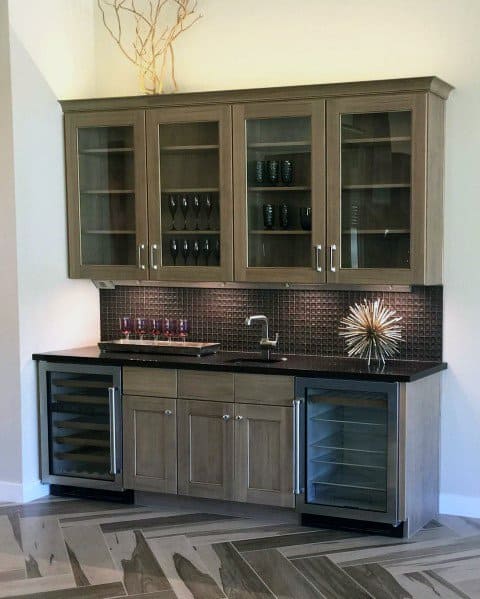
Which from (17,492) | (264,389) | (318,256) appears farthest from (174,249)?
(17,492)

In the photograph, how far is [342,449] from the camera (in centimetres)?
496

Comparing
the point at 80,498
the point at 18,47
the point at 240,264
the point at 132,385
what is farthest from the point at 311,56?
the point at 80,498

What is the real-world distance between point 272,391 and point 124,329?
4.49 ft

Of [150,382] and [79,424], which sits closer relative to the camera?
[150,382]

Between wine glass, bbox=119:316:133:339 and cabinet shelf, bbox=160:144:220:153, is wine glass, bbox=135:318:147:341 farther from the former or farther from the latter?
cabinet shelf, bbox=160:144:220:153

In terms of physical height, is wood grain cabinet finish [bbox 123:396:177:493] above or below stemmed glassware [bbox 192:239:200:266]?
below

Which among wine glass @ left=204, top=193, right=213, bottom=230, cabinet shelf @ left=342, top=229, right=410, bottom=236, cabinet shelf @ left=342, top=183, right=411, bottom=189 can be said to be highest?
cabinet shelf @ left=342, top=183, right=411, bottom=189

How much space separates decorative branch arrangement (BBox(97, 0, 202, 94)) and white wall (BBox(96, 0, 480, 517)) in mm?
463

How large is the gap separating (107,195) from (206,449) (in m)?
1.68

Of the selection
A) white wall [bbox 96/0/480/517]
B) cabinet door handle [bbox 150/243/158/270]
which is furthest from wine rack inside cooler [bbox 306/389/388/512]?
cabinet door handle [bbox 150/243/158/270]

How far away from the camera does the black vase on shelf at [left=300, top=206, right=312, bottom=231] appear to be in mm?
5156

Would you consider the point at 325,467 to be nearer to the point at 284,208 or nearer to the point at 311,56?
the point at 284,208

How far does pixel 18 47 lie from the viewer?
5441 mm

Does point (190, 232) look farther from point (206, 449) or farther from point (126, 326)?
point (206, 449)
